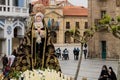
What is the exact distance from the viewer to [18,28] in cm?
3712

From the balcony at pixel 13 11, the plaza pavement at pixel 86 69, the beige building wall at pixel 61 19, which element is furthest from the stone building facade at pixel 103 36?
the beige building wall at pixel 61 19

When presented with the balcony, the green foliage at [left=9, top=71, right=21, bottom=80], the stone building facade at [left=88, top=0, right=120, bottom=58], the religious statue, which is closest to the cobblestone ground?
the balcony

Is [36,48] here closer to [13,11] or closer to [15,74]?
[15,74]

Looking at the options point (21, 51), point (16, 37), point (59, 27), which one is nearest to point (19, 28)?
point (16, 37)

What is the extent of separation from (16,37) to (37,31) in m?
26.9

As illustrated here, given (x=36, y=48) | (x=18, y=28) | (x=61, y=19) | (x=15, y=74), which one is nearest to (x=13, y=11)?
(x=18, y=28)

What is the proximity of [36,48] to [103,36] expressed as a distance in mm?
34466

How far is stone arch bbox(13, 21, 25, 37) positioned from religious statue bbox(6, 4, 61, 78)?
1018 inches

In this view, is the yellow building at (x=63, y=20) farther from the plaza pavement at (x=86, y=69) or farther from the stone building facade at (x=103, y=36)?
the plaza pavement at (x=86, y=69)

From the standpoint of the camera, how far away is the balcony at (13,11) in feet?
114

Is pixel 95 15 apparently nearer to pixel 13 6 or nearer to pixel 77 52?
pixel 77 52

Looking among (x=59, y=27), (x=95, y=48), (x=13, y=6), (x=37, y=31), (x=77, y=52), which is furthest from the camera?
(x=59, y=27)

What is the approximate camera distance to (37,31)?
9953 mm

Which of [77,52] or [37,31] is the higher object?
[37,31]
